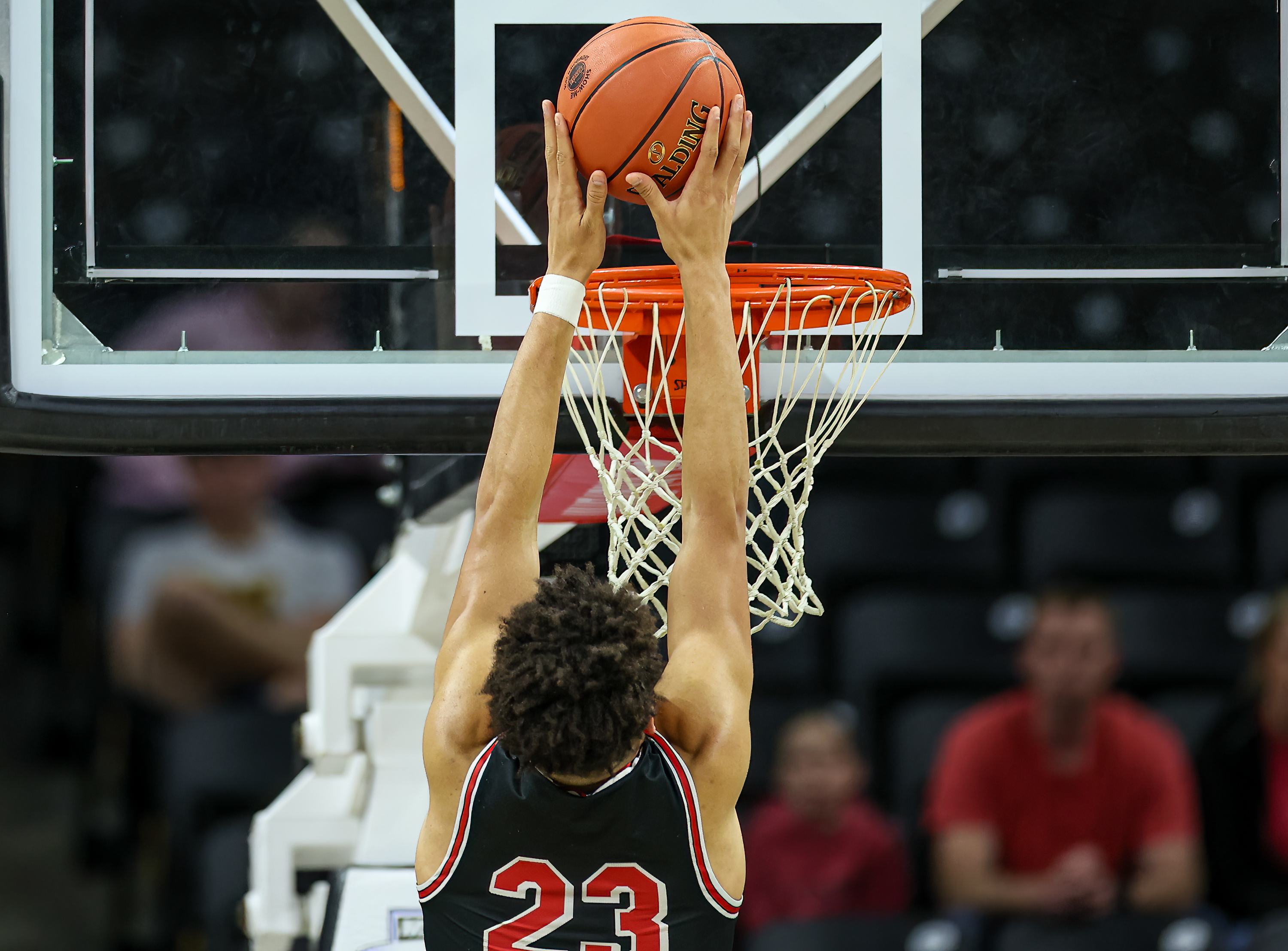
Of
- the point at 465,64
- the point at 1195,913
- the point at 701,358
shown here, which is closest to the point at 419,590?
the point at 465,64

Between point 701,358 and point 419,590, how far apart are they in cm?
206

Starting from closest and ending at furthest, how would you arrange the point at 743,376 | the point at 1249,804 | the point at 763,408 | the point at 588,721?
the point at 588,721 → the point at 743,376 → the point at 763,408 → the point at 1249,804

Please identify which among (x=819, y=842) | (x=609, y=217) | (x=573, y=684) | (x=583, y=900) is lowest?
(x=819, y=842)

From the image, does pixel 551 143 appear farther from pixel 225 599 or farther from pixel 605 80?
pixel 225 599

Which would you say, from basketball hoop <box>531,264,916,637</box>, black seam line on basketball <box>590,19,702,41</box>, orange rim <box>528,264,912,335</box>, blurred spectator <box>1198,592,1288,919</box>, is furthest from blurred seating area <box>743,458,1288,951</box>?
black seam line on basketball <box>590,19,702,41</box>

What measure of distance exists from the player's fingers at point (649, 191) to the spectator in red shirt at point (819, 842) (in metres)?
2.34

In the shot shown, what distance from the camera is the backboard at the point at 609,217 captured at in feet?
6.83

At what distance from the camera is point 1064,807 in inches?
132

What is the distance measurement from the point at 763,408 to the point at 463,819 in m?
0.97

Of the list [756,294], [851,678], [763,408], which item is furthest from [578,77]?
[851,678]

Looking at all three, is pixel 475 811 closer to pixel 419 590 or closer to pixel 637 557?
pixel 637 557

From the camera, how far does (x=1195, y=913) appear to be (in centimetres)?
343

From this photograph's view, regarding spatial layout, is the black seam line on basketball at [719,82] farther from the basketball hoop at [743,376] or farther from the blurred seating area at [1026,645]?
the blurred seating area at [1026,645]

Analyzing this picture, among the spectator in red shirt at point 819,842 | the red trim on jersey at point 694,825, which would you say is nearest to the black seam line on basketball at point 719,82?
the red trim on jersey at point 694,825
